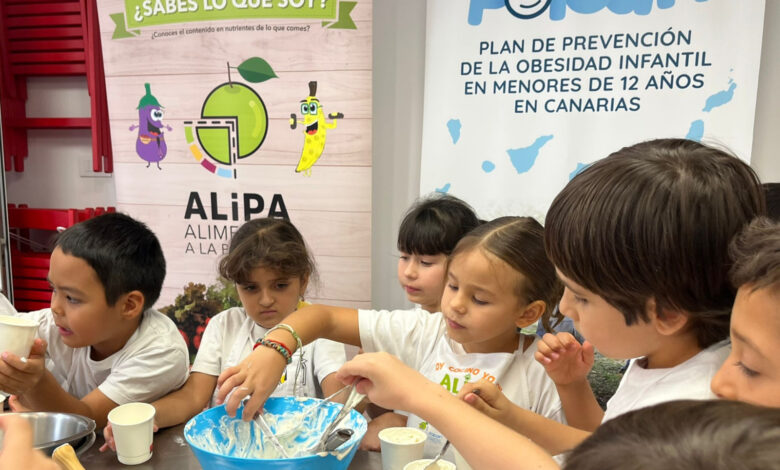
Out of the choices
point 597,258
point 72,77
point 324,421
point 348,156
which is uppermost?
point 72,77

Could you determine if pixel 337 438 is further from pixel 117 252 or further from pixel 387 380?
pixel 117 252

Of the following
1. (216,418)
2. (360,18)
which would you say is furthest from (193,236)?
(216,418)

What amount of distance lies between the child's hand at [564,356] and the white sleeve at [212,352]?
42.2 inches

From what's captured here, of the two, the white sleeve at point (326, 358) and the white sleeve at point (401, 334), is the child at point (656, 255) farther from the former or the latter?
the white sleeve at point (326, 358)

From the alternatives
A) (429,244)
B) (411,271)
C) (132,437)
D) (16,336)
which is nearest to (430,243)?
(429,244)

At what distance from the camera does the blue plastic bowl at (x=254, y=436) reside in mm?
922

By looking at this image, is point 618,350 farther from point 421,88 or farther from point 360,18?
point 421,88

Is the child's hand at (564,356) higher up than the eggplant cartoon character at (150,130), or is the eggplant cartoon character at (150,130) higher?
the eggplant cartoon character at (150,130)

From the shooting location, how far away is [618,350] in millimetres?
919

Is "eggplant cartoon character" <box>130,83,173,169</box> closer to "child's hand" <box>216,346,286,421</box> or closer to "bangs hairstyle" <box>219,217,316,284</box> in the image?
"bangs hairstyle" <box>219,217,316,284</box>

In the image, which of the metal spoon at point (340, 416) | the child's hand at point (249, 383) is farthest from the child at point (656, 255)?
the child's hand at point (249, 383)

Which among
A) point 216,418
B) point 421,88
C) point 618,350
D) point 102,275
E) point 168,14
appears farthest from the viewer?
point 421,88

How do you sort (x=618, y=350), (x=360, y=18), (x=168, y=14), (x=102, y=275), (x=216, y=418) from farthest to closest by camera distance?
1. (x=168, y=14)
2. (x=360, y=18)
3. (x=102, y=275)
4. (x=216, y=418)
5. (x=618, y=350)

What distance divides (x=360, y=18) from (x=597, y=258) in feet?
7.26
